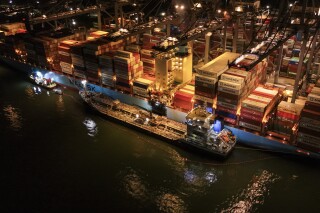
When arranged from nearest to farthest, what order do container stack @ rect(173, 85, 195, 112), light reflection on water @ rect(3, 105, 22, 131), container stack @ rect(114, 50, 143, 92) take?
container stack @ rect(173, 85, 195, 112) → light reflection on water @ rect(3, 105, 22, 131) → container stack @ rect(114, 50, 143, 92)

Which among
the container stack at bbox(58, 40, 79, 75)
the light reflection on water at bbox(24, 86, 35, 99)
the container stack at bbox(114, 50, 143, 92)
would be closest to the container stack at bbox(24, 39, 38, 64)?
the light reflection on water at bbox(24, 86, 35, 99)

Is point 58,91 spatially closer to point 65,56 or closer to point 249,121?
point 65,56

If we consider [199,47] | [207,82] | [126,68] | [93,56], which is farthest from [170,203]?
[199,47]

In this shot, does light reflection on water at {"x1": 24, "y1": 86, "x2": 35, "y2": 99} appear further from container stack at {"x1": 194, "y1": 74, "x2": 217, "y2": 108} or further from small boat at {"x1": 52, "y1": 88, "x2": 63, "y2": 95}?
container stack at {"x1": 194, "y1": 74, "x2": 217, "y2": 108}

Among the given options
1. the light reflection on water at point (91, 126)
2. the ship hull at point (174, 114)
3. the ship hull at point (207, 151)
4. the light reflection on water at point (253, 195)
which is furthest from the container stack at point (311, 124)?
the light reflection on water at point (91, 126)

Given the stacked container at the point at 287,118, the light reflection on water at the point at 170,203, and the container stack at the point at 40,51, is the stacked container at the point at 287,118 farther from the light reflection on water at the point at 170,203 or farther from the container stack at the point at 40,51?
the container stack at the point at 40,51

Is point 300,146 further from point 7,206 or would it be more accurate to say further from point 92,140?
point 7,206

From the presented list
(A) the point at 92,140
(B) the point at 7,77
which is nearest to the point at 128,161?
(A) the point at 92,140
